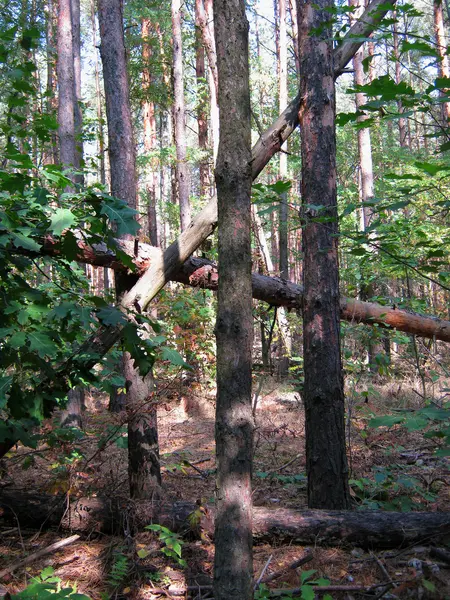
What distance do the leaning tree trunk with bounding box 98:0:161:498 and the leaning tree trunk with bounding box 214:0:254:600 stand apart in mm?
2116

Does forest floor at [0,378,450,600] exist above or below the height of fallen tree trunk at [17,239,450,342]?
below

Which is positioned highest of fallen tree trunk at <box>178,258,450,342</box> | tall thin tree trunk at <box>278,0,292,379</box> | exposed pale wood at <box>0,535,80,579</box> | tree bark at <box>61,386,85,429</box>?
tall thin tree trunk at <box>278,0,292,379</box>

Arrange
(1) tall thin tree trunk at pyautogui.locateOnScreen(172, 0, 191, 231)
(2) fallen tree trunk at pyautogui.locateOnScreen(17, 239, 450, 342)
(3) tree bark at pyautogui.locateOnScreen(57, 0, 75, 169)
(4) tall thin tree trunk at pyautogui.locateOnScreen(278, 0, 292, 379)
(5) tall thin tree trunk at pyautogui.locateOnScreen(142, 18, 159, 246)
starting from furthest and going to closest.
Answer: (5) tall thin tree trunk at pyautogui.locateOnScreen(142, 18, 159, 246) → (4) tall thin tree trunk at pyautogui.locateOnScreen(278, 0, 292, 379) → (1) tall thin tree trunk at pyautogui.locateOnScreen(172, 0, 191, 231) → (3) tree bark at pyautogui.locateOnScreen(57, 0, 75, 169) → (2) fallen tree trunk at pyautogui.locateOnScreen(17, 239, 450, 342)

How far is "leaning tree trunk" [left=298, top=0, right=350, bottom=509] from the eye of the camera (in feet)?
14.7

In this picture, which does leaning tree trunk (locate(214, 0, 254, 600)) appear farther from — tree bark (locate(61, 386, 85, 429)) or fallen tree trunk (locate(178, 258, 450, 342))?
tree bark (locate(61, 386, 85, 429))

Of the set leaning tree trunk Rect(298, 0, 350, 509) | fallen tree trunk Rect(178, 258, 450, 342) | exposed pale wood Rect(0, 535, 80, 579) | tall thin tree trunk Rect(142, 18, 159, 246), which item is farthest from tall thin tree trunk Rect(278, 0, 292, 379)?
exposed pale wood Rect(0, 535, 80, 579)

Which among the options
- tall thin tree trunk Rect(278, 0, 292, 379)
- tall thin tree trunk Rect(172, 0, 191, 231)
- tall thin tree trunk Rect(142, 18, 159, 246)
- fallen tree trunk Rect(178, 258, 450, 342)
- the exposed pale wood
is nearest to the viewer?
the exposed pale wood

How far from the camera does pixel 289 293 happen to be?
552 cm

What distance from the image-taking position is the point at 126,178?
16.8 ft

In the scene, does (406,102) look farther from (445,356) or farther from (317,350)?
(445,356)

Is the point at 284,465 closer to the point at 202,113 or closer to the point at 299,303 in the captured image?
the point at 299,303

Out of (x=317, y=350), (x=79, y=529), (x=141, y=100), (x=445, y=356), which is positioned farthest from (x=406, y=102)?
(x=141, y=100)

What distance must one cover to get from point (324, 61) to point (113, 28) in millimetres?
2292

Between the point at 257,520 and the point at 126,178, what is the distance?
355 centimetres
